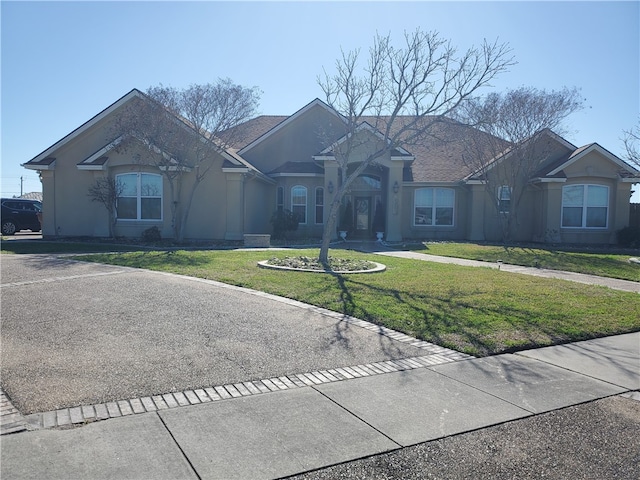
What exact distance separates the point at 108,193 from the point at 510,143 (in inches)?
689

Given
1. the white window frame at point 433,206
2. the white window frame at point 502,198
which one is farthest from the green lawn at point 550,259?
the white window frame at point 433,206

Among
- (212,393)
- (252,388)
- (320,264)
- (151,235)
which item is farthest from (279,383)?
(151,235)

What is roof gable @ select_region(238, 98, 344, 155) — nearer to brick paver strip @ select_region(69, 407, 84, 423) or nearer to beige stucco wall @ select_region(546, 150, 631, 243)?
beige stucco wall @ select_region(546, 150, 631, 243)

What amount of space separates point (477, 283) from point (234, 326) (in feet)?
20.5

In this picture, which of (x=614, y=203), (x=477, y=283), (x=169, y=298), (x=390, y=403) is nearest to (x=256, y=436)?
(x=390, y=403)

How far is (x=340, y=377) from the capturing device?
5.27 m

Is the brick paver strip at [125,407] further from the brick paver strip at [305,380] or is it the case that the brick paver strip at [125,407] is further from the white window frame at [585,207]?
the white window frame at [585,207]

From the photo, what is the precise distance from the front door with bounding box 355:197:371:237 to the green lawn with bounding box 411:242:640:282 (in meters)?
5.80

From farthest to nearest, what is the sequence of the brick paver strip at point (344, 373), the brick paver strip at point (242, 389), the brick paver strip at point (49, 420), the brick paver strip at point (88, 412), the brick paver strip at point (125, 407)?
1. the brick paver strip at point (344, 373)
2. the brick paver strip at point (242, 389)
3. the brick paver strip at point (125, 407)
4. the brick paver strip at point (88, 412)
5. the brick paver strip at point (49, 420)

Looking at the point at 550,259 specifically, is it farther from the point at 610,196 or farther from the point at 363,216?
the point at 363,216

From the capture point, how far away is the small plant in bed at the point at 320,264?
12.8 metres

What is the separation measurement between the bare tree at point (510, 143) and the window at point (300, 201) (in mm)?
8354

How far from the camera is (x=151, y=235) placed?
67.4ft

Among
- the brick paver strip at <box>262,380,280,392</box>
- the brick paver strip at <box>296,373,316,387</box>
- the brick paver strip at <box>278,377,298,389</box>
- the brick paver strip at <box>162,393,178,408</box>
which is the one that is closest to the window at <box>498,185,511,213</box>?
the brick paver strip at <box>296,373,316,387</box>
